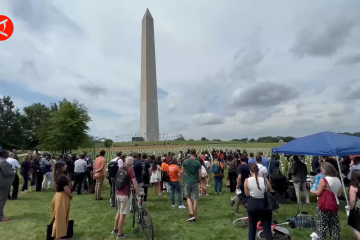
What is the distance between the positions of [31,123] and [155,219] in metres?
52.1

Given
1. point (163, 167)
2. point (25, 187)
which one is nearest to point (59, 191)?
point (163, 167)

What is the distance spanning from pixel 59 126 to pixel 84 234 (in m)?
19.9

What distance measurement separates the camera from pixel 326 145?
6219 mm

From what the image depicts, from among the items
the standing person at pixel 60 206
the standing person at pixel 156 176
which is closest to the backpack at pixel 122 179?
the standing person at pixel 60 206

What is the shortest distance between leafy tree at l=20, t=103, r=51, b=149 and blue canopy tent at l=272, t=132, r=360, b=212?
4712cm

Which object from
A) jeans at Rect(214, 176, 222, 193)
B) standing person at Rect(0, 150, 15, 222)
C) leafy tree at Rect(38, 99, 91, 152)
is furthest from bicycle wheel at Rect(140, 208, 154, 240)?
leafy tree at Rect(38, 99, 91, 152)

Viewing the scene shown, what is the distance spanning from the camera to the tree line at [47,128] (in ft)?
75.4

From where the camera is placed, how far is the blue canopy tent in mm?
5930

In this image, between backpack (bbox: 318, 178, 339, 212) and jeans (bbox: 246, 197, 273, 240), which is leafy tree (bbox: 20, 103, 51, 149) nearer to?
jeans (bbox: 246, 197, 273, 240)

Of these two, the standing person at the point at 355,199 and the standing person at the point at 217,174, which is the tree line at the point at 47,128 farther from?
the standing person at the point at 355,199

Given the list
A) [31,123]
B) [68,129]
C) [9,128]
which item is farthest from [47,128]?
[31,123]

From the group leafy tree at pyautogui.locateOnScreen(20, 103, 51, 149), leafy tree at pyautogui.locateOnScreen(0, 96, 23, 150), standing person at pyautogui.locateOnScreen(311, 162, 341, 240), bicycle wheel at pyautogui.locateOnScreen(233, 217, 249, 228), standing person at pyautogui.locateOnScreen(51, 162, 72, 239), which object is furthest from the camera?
leafy tree at pyautogui.locateOnScreen(20, 103, 51, 149)

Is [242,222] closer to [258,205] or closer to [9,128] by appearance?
[258,205]

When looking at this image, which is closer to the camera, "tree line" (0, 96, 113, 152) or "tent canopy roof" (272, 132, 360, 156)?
"tent canopy roof" (272, 132, 360, 156)
